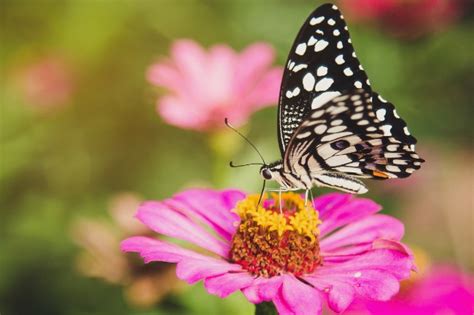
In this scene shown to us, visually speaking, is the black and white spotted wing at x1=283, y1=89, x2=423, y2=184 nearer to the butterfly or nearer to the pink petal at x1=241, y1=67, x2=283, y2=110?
the butterfly

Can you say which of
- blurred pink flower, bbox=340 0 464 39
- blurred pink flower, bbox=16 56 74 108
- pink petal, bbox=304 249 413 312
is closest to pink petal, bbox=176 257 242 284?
pink petal, bbox=304 249 413 312

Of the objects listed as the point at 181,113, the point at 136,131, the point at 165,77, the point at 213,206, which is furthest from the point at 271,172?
the point at 136,131

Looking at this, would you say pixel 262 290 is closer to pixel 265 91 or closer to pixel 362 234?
pixel 362 234

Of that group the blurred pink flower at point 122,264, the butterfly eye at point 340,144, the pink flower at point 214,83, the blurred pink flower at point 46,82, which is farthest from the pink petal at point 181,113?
the blurred pink flower at point 46,82

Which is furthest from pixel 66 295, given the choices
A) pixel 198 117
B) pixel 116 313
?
pixel 198 117

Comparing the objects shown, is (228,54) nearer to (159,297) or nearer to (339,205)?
(159,297)

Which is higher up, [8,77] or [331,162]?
[8,77]

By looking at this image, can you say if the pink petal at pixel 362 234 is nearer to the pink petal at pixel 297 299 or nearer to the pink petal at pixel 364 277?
the pink petal at pixel 364 277
